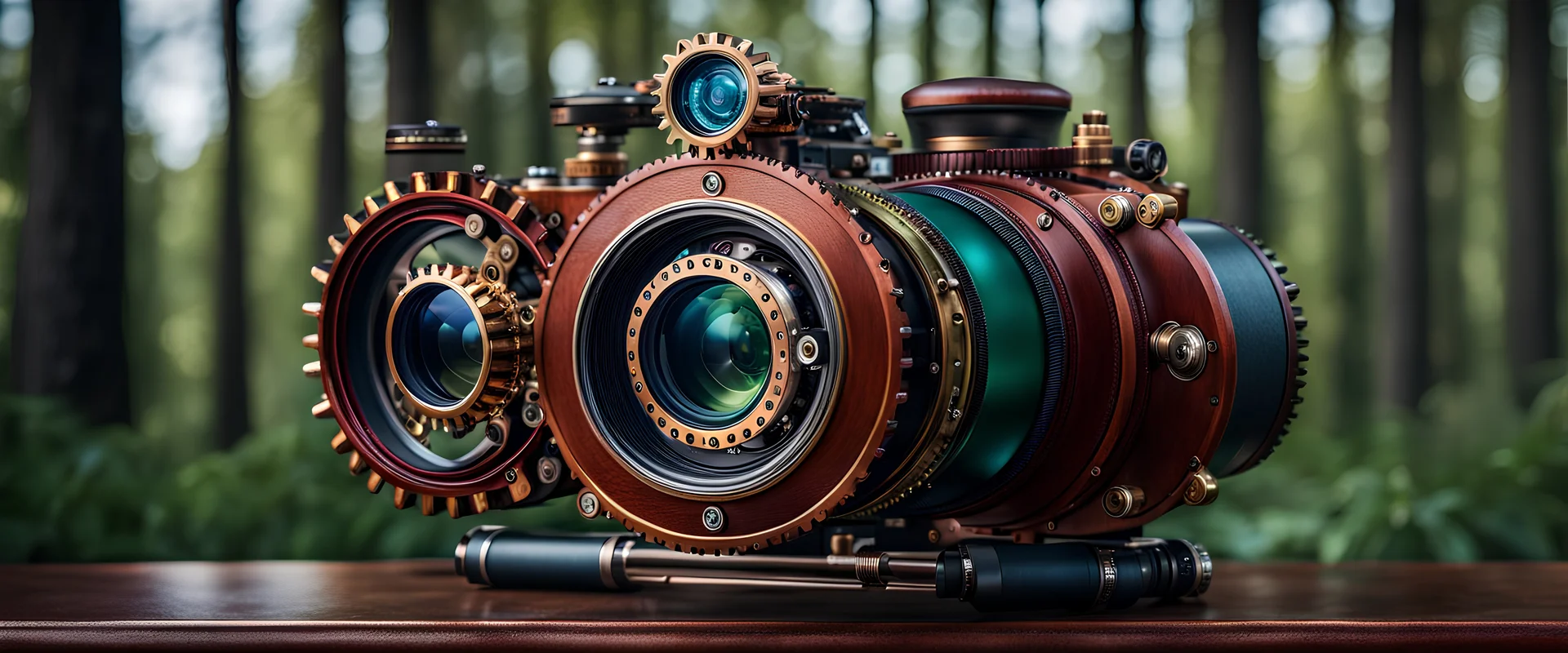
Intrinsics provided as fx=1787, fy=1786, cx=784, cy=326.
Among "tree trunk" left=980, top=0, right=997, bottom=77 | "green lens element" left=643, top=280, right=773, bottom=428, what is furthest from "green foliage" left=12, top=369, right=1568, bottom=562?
"green lens element" left=643, top=280, right=773, bottom=428

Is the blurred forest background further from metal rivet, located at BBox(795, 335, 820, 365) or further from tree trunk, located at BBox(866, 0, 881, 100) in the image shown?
metal rivet, located at BBox(795, 335, 820, 365)

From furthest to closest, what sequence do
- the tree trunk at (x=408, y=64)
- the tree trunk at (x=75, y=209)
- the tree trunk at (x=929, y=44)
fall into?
the tree trunk at (x=929, y=44) → the tree trunk at (x=408, y=64) → the tree trunk at (x=75, y=209)

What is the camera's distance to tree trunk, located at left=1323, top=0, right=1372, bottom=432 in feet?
20.7

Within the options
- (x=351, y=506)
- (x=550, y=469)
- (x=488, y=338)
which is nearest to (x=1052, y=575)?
(x=550, y=469)

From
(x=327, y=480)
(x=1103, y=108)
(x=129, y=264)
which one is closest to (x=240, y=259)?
(x=129, y=264)

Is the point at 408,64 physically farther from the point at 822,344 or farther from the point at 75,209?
the point at 822,344

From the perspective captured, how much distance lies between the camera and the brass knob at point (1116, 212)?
262 centimetres

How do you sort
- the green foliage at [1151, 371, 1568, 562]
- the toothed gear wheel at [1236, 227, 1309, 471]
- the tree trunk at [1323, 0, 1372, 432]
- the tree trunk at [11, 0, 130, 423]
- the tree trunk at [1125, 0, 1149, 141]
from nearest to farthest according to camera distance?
1. the toothed gear wheel at [1236, 227, 1309, 471]
2. the green foliage at [1151, 371, 1568, 562]
3. the tree trunk at [11, 0, 130, 423]
4. the tree trunk at [1125, 0, 1149, 141]
5. the tree trunk at [1323, 0, 1372, 432]

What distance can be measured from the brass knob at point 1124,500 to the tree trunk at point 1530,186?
3765mm

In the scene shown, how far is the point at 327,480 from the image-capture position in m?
5.33

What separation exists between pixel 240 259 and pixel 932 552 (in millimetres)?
3816

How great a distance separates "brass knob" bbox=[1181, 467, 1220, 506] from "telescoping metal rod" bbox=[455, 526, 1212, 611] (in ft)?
0.50

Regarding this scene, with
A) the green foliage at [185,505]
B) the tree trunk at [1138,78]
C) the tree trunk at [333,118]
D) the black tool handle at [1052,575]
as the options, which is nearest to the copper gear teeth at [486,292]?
the black tool handle at [1052,575]

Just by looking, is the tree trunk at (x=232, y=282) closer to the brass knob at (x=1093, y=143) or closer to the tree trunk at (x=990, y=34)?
the tree trunk at (x=990, y=34)
